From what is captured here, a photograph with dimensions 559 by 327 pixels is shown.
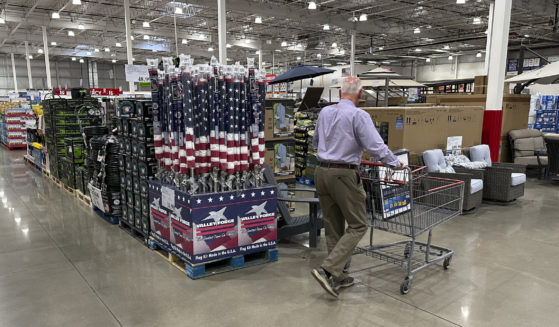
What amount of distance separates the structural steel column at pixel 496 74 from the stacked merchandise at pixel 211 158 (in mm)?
5420

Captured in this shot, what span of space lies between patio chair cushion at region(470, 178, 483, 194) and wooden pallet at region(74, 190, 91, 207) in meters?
6.03

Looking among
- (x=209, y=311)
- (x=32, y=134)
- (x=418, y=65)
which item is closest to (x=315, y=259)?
(x=209, y=311)

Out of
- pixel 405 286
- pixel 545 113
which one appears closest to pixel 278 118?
pixel 405 286

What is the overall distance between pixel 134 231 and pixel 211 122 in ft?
7.08

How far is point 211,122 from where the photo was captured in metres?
3.62

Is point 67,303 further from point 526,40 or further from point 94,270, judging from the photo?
point 526,40

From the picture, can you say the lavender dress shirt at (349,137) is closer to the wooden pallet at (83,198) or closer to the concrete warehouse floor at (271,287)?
the concrete warehouse floor at (271,287)

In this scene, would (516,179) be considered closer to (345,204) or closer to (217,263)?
(345,204)

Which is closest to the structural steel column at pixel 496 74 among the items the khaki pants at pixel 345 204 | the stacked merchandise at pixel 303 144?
the stacked merchandise at pixel 303 144

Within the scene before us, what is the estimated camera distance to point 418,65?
102 feet

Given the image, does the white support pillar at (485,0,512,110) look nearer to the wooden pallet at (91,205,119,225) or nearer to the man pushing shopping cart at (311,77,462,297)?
the man pushing shopping cart at (311,77,462,297)

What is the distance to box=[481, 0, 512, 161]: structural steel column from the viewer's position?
7059mm

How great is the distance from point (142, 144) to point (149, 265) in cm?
132

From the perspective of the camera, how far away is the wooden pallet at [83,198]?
6.45 metres
